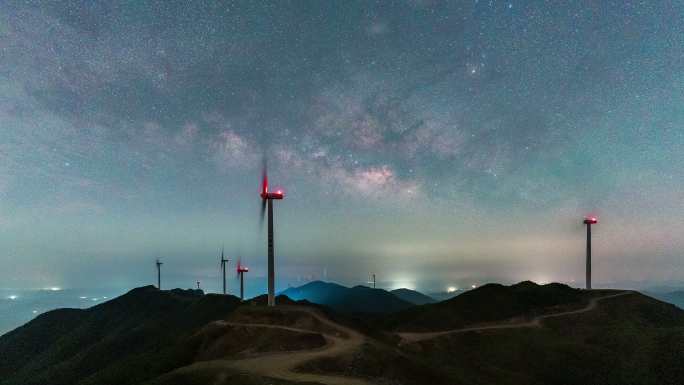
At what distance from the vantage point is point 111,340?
123562 millimetres

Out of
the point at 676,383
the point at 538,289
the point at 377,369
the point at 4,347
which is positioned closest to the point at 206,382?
the point at 377,369

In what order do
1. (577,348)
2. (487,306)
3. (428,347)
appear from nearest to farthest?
1. (577,348)
2. (428,347)
3. (487,306)

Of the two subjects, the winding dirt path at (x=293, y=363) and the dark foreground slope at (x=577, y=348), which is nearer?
the winding dirt path at (x=293, y=363)

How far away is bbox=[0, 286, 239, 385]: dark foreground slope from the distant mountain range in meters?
0.63

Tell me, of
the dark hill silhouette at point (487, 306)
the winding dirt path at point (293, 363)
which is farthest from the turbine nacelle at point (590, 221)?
the winding dirt path at point (293, 363)

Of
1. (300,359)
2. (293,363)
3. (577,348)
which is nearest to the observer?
(293,363)

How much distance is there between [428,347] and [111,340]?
111199 millimetres

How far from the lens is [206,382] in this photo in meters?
47.4

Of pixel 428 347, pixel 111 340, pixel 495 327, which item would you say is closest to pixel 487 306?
pixel 495 327

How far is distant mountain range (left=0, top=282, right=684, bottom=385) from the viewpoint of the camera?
5328cm

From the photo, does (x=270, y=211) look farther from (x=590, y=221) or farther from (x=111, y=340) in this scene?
(x=590, y=221)

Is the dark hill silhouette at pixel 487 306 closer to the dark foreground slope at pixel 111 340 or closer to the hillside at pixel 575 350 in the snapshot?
the hillside at pixel 575 350

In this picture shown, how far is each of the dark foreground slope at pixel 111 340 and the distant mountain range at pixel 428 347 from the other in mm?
630

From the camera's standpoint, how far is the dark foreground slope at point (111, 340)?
7006 cm
